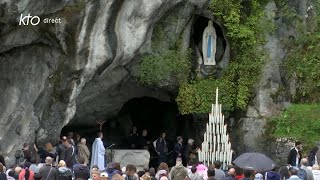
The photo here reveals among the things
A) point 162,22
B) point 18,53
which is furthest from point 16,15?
point 162,22

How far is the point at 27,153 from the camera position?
88.0 ft

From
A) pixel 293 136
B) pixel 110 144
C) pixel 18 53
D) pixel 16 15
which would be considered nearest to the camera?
pixel 16 15

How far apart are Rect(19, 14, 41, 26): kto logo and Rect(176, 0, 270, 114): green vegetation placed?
21.8 feet

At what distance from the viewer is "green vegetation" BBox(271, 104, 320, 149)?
102 ft

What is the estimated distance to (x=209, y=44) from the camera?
32938 millimetres

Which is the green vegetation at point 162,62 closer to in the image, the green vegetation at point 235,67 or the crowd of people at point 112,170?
the green vegetation at point 235,67

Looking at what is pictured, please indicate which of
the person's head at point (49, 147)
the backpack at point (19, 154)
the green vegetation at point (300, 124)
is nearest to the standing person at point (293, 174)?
the person's head at point (49, 147)

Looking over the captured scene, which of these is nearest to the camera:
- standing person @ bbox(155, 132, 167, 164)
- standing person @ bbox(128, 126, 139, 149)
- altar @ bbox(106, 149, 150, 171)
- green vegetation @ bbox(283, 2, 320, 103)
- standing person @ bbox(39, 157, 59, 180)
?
standing person @ bbox(39, 157, 59, 180)

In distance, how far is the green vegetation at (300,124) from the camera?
31.1m

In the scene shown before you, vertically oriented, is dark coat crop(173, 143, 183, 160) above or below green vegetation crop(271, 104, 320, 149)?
below

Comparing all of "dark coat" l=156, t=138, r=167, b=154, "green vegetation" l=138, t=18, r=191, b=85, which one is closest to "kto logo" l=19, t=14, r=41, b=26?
"green vegetation" l=138, t=18, r=191, b=85

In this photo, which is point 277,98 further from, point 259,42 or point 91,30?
point 91,30

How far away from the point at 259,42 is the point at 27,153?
9.32 metres

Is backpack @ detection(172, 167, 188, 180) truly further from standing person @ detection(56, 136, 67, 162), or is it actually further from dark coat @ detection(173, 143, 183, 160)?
dark coat @ detection(173, 143, 183, 160)
